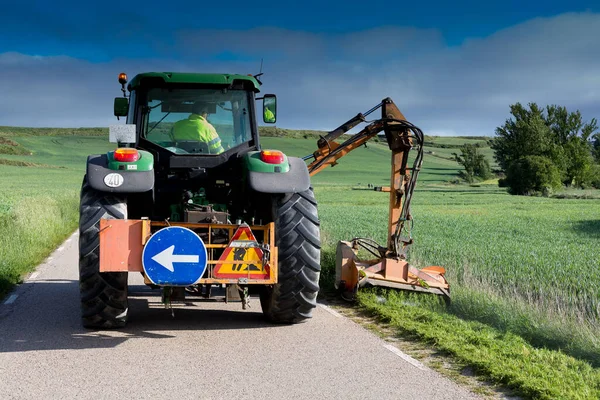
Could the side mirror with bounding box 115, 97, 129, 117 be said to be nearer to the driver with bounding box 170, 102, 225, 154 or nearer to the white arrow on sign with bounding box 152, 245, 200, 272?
the driver with bounding box 170, 102, 225, 154

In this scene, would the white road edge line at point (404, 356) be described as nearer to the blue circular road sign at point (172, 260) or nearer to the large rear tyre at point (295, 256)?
the large rear tyre at point (295, 256)

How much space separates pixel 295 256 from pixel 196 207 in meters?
1.28

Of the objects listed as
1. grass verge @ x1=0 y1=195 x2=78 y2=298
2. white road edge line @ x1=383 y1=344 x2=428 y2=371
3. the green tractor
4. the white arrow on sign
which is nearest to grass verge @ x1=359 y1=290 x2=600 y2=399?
white road edge line @ x1=383 y1=344 x2=428 y2=371

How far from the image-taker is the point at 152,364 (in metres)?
5.91

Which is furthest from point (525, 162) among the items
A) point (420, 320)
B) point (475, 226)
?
point (420, 320)

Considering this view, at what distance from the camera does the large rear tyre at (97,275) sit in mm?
6895

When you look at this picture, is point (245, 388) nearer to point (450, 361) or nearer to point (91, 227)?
point (450, 361)

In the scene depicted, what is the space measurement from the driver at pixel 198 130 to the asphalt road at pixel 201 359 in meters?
1.95

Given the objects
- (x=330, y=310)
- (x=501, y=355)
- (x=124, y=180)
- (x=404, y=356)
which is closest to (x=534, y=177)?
(x=330, y=310)

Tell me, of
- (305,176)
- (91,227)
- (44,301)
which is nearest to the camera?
(91,227)

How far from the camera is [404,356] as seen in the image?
6.27m

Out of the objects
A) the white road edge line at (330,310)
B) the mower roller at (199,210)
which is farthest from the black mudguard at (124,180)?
the white road edge line at (330,310)

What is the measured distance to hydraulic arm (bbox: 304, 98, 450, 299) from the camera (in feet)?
30.2

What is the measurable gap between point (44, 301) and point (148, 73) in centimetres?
324
